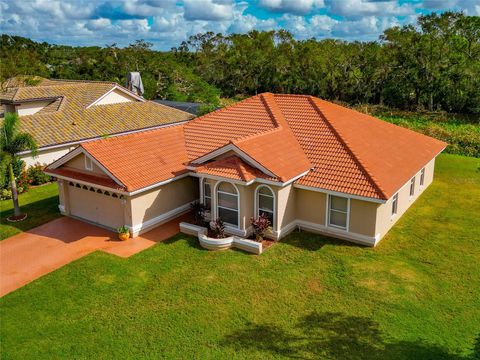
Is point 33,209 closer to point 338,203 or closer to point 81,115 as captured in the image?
point 81,115

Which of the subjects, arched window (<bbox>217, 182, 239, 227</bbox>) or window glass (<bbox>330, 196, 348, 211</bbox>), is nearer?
window glass (<bbox>330, 196, 348, 211</bbox>)

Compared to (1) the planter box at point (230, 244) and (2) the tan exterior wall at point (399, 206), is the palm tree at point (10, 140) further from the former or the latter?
(2) the tan exterior wall at point (399, 206)

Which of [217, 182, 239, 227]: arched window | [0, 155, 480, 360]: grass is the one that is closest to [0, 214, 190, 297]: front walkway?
[0, 155, 480, 360]: grass

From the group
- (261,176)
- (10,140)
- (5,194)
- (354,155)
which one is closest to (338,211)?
(354,155)

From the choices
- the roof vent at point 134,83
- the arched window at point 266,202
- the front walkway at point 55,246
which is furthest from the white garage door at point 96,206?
the roof vent at point 134,83

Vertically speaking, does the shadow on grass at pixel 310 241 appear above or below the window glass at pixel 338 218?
below

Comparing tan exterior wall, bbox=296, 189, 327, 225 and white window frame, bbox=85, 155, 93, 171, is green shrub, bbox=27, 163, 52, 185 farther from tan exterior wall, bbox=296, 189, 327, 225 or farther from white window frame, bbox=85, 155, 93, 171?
tan exterior wall, bbox=296, 189, 327, 225

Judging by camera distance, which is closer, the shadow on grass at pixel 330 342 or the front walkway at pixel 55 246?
the shadow on grass at pixel 330 342
